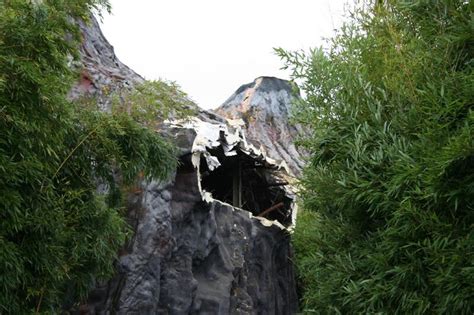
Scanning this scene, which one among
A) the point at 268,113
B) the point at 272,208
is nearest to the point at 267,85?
the point at 268,113

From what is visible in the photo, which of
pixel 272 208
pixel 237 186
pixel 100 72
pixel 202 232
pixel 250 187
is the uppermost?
pixel 100 72

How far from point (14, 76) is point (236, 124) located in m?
5.94

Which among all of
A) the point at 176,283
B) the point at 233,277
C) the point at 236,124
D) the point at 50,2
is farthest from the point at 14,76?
the point at 236,124

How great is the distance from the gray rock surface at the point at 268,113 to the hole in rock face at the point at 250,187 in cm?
397

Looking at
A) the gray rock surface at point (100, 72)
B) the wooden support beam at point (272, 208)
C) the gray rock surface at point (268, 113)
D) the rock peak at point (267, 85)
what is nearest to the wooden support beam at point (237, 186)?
the wooden support beam at point (272, 208)

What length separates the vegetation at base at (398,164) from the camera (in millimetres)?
3842

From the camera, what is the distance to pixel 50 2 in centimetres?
445

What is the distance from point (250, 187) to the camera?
1052cm

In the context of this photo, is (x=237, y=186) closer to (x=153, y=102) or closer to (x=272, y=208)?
(x=272, y=208)

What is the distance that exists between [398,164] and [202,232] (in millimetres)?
3849

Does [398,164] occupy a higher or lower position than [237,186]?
lower

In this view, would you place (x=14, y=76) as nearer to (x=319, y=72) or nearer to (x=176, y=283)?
(x=319, y=72)

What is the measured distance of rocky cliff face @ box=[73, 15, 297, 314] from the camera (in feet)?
21.5

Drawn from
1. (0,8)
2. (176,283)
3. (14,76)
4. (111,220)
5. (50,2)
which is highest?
(50,2)
